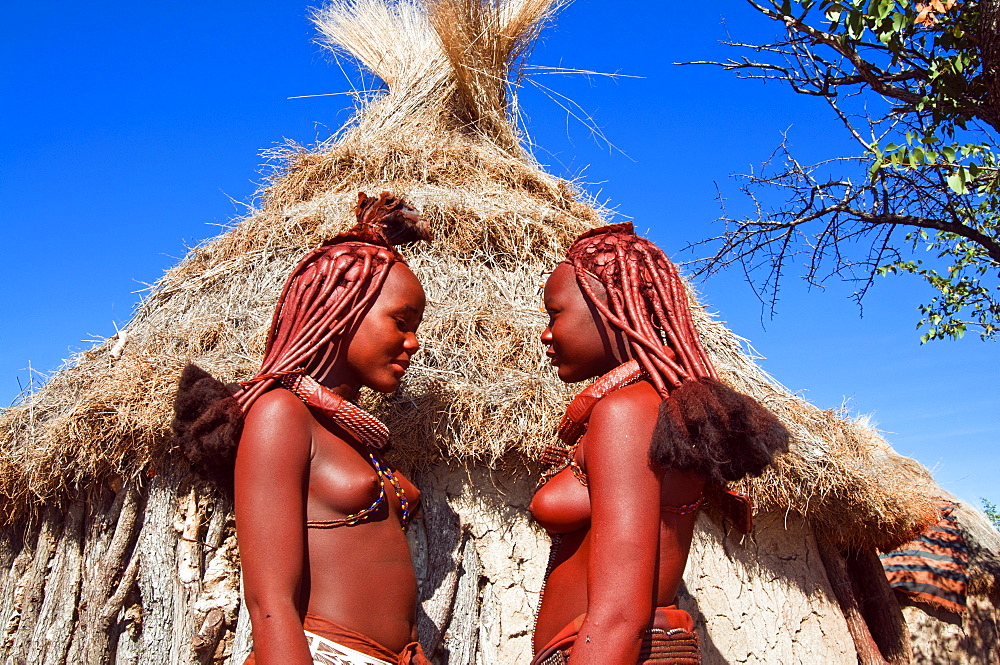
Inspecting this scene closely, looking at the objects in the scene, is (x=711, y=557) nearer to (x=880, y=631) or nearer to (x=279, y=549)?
(x=880, y=631)

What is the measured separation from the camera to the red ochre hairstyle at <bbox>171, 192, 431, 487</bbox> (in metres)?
2.52

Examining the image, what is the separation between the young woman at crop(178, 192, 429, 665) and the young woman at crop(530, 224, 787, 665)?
483 mm

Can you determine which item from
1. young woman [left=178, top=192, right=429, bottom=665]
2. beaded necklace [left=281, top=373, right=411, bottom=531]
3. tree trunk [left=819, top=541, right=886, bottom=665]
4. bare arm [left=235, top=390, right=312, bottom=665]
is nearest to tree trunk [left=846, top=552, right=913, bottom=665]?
tree trunk [left=819, top=541, right=886, bottom=665]

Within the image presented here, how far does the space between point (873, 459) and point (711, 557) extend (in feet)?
4.92

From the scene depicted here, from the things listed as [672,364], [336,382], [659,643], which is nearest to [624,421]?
[672,364]

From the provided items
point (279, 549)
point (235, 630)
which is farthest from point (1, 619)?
point (279, 549)

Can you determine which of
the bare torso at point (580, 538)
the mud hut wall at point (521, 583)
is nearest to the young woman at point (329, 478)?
the bare torso at point (580, 538)

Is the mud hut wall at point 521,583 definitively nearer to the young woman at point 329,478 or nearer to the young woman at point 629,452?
the young woman at point 329,478

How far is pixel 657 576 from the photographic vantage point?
2355mm

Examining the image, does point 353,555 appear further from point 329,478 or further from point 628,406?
point 628,406

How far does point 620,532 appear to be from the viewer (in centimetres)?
222

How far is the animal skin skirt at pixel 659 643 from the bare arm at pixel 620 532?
0.11 meters

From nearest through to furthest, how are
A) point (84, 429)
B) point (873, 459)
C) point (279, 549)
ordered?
1. point (279, 549)
2. point (84, 429)
3. point (873, 459)

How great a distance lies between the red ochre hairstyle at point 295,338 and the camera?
2.52 meters
